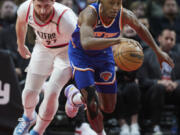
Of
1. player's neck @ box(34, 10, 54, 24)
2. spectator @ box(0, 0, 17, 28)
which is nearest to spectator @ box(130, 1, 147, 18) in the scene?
spectator @ box(0, 0, 17, 28)

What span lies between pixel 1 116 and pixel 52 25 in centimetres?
166

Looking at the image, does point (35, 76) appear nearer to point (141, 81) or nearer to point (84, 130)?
point (84, 130)

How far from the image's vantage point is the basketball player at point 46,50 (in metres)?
4.73

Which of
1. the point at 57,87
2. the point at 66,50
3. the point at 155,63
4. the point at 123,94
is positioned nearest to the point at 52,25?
the point at 66,50

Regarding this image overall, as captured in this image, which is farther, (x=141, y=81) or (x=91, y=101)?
(x=141, y=81)

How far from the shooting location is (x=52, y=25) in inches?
187

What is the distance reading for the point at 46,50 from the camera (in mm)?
5051

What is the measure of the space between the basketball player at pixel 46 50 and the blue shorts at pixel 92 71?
1.05 ft

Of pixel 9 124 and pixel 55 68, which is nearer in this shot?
pixel 55 68

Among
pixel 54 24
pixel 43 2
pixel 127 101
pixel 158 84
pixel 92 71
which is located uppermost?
pixel 43 2

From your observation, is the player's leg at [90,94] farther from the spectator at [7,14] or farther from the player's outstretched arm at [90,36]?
the spectator at [7,14]

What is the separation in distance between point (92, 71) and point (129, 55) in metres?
0.68

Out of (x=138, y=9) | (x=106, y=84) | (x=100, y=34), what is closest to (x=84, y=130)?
(x=106, y=84)

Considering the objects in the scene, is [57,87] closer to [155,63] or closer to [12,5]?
[155,63]
